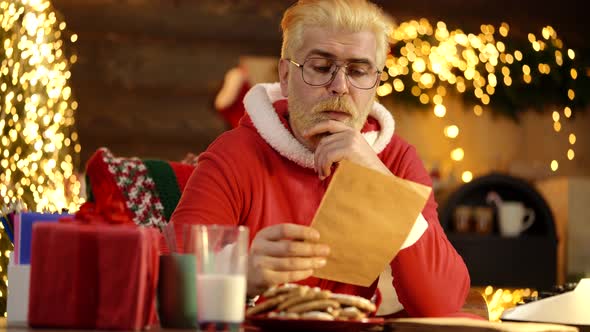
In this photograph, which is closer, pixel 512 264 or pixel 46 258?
pixel 46 258

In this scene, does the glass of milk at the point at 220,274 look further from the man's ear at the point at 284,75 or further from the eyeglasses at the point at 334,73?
the man's ear at the point at 284,75

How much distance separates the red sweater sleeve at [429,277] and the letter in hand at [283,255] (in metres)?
0.30

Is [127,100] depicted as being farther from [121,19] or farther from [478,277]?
[478,277]

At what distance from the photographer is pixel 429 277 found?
1.97m

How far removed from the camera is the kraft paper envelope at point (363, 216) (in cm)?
166

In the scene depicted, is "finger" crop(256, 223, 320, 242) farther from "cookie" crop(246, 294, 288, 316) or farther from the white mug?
the white mug

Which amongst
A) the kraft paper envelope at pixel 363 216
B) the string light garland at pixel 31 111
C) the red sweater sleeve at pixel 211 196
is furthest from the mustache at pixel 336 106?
the string light garland at pixel 31 111

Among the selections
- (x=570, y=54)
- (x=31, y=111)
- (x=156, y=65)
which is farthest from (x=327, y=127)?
(x=570, y=54)

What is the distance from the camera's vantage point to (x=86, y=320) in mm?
1370

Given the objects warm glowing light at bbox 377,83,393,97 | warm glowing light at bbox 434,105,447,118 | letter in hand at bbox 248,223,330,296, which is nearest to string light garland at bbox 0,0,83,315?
letter in hand at bbox 248,223,330,296

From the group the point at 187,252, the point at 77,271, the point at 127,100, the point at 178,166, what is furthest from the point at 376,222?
the point at 127,100

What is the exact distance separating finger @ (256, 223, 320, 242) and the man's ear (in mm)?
649

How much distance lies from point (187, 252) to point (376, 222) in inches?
14.9

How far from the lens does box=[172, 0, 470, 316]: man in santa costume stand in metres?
1.98
